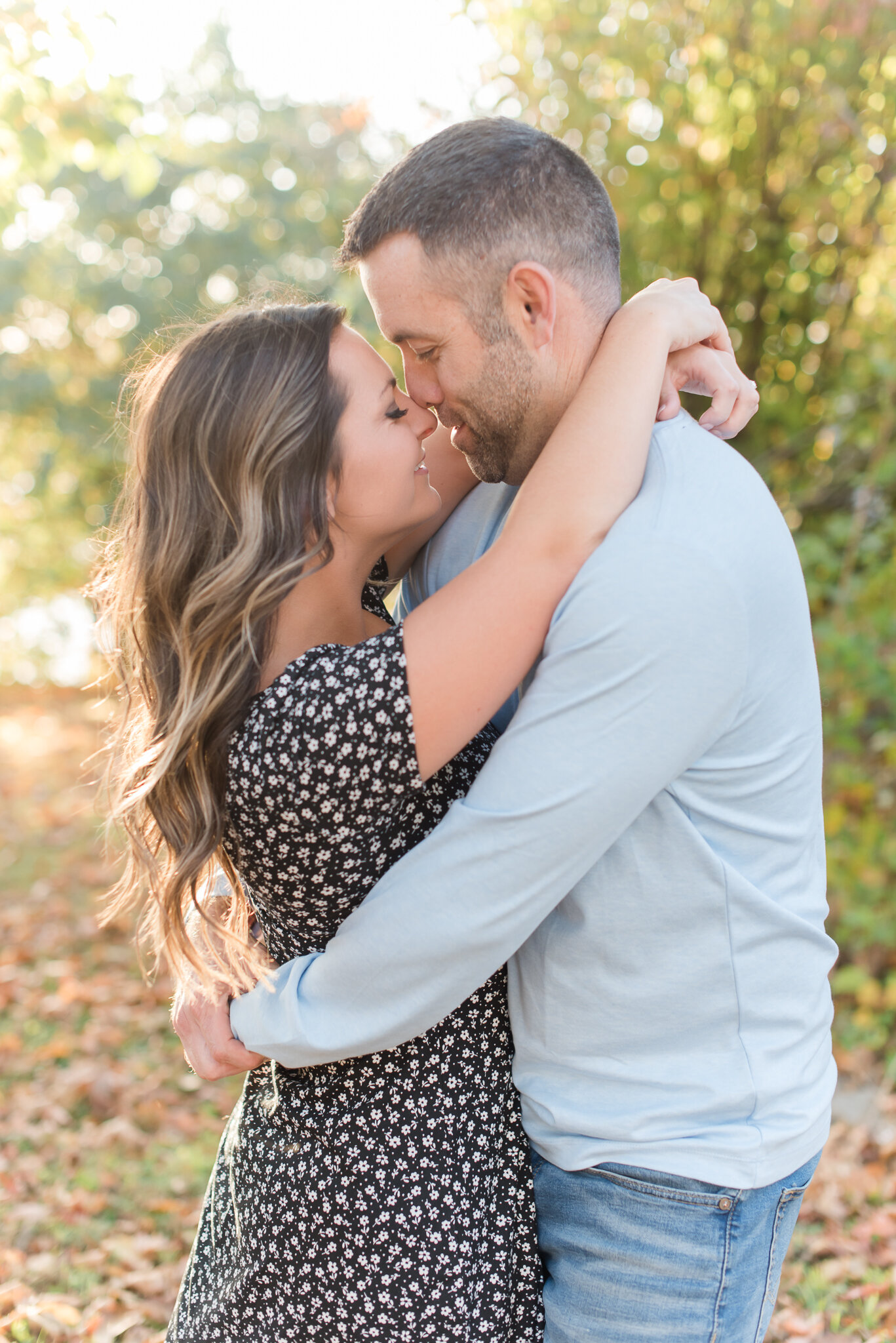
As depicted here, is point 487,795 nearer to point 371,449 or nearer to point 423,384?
point 371,449

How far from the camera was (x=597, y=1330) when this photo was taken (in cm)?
169

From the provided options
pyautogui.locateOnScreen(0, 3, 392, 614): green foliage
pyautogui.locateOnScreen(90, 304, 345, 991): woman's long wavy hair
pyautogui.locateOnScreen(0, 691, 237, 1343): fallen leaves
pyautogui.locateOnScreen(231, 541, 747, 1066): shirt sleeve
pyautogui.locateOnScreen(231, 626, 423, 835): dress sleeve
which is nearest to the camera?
pyautogui.locateOnScreen(231, 541, 747, 1066): shirt sleeve

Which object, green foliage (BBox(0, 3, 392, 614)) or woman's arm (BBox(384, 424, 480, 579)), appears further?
green foliage (BBox(0, 3, 392, 614))

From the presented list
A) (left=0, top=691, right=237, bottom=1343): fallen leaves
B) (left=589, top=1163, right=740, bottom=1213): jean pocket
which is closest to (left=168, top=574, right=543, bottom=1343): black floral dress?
(left=589, top=1163, right=740, bottom=1213): jean pocket

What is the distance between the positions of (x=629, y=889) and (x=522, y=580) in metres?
0.50

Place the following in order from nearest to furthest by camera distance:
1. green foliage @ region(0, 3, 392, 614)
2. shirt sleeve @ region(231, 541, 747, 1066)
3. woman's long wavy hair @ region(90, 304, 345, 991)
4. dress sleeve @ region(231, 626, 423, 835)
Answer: shirt sleeve @ region(231, 541, 747, 1066) → dress sleeve @ region(231, 626, 423, 835) → woman's long wavy hair @ region(90, 304, 345, 991) → green foliage @ region(0, 3, 392, 614)

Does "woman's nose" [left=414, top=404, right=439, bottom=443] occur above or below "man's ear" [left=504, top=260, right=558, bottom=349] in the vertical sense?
below

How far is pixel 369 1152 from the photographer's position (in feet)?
5.85

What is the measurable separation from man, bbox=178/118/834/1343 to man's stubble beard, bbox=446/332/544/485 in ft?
0.05

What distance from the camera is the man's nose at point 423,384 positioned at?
1987 millimetres

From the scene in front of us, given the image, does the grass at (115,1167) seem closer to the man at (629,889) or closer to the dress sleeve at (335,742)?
the dress sleeve at (335,742)

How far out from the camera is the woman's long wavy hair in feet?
5.82

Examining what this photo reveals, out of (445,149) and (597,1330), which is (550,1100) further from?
(445,149)

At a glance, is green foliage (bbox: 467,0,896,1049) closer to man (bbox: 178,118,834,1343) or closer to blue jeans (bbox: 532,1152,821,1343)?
blue jeans (bbox: 532,1152,821,1343)
